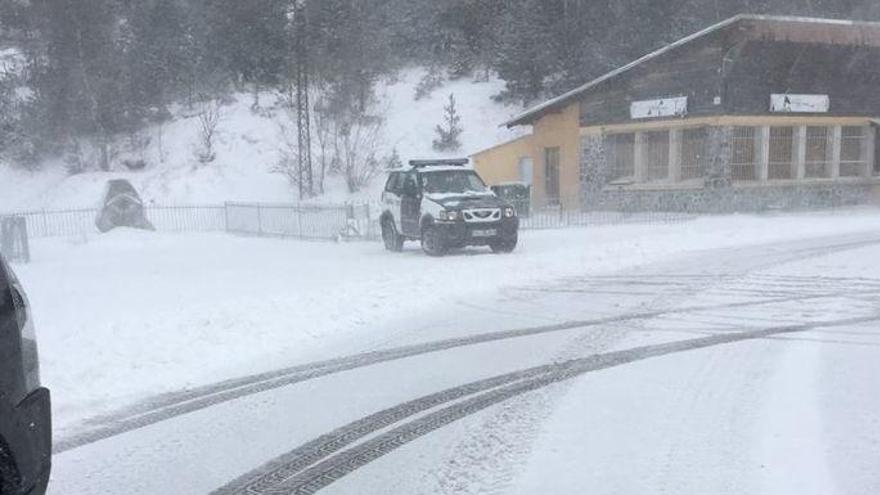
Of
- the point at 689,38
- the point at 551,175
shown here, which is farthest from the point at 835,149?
the point at 551,175

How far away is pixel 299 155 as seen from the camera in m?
37.6

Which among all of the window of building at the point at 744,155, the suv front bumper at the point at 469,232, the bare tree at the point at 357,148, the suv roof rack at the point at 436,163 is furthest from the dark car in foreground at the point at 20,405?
the bare tree at the point at 357,148

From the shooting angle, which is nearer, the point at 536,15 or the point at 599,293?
the point at 599,293

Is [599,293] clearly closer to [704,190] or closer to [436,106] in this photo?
[704,190]

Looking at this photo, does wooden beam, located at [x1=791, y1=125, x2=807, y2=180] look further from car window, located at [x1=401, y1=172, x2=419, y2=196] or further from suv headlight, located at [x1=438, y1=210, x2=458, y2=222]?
suv headlight, located at [x1=438, y1=210, x2=458, y2=222]

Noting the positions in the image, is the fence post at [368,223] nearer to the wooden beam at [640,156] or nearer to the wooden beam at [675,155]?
the wooden beam at [640,156]

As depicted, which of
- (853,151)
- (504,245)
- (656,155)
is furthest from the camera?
(853,151)

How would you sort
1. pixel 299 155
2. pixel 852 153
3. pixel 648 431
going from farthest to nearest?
pixel 299 155, pixel 852 153, pixel 648 431

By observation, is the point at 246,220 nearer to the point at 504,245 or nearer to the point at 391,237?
the point at 391,237

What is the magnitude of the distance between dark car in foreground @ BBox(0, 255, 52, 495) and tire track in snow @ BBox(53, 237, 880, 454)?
2555mm

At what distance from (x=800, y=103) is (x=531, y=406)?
2659 cm

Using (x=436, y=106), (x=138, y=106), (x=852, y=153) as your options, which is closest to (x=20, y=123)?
(x=138, y=106)

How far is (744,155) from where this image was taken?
29281mm

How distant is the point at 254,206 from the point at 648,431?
2301cm
